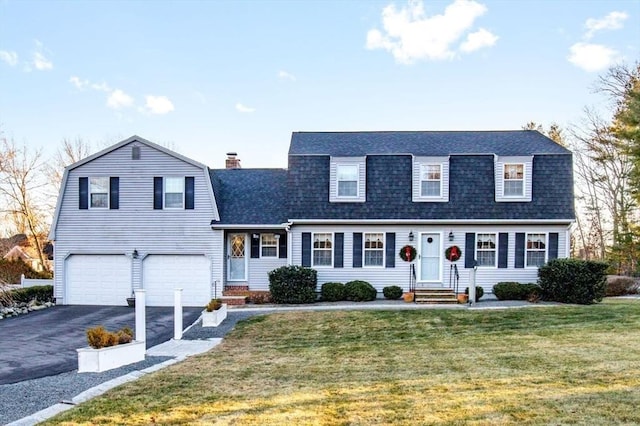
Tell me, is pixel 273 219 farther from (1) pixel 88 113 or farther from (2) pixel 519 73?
(1) pixel 88 113

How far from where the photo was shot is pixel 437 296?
15.9m

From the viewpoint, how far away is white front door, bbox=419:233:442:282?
55.6ft

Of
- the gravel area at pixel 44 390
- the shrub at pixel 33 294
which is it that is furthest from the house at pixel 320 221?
the gravel area at pixel 44 390

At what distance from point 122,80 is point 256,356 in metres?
19.1

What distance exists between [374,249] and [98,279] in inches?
439

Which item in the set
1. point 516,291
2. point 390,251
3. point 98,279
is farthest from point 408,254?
point 98,279

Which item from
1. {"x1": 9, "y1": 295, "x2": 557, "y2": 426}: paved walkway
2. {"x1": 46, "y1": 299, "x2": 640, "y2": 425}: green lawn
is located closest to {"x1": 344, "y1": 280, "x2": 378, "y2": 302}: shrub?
{"x1": 9, "y1": 295, "x2": 557, "y2": 426}: paved walkway

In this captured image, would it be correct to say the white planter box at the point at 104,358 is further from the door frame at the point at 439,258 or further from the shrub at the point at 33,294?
the door frame at the point at 439,258

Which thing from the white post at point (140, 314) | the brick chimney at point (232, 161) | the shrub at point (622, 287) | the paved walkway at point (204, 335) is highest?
the brick chimney at point (232, 161)

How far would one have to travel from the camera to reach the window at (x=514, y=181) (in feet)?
55.4

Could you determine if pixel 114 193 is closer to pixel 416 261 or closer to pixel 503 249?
pixel 416 261

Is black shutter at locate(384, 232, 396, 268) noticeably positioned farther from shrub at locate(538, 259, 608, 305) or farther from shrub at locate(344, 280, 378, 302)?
shrub at locate(538, 259, 608, 305)

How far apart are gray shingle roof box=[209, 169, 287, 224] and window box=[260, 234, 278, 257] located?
31.6 inches

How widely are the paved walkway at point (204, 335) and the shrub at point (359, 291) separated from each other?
1.04ft
